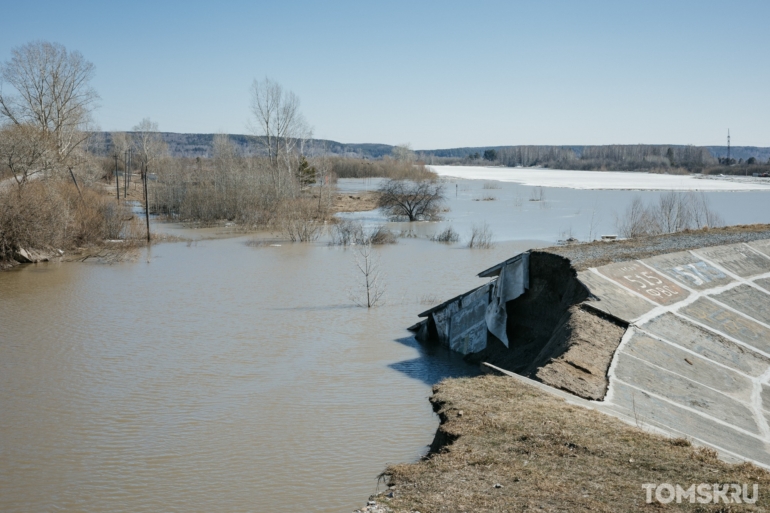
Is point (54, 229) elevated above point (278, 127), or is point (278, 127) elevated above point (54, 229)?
point (278, 127)

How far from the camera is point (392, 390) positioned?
40.2 ft

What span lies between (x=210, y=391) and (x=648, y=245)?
1084 centimetres

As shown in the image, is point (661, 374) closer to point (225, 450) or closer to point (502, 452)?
point (502, 452)

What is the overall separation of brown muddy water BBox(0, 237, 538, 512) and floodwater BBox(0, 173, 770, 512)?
36 millimetres

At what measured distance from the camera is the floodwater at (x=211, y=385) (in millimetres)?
8664

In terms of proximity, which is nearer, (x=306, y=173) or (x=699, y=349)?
(x=699, y=349)

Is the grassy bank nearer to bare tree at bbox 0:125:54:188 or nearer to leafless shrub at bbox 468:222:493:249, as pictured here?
bare tree at bbox 0:125:54:188

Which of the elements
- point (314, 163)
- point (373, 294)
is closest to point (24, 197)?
point (373, 294)

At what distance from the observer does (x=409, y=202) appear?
4397 cm

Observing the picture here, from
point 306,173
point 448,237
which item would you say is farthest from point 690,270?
point 306,173

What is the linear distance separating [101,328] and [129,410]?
246 inches

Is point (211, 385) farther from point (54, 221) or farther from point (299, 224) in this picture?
point (299, 224)

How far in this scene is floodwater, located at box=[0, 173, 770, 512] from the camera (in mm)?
8664

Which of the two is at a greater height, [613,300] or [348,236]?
[613,300]
